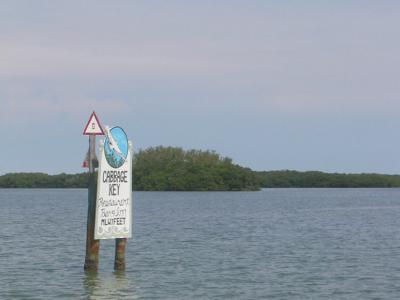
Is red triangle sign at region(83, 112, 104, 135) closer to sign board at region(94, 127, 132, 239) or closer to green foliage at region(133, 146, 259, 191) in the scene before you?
sign board at region(94, 127, 132, 239)

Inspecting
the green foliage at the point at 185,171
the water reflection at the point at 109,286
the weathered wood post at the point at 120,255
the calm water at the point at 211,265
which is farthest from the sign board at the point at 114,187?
the green foliage at the point at 185,171

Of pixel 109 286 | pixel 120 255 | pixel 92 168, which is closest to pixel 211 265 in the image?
pixel 120 255

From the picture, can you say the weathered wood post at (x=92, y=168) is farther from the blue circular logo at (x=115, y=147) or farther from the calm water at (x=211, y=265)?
the calm water at (x=211, y=265)

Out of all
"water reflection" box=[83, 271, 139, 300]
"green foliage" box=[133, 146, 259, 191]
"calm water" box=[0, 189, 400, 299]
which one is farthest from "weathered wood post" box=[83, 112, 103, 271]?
"green foliage" box=[133, 146, 259, 191]

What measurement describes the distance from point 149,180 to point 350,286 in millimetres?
147908

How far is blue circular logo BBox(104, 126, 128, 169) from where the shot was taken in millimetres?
24469

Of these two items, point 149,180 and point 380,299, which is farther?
point 149,180

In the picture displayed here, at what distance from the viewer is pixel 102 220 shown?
80.1 ft

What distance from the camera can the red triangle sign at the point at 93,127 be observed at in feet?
80.1

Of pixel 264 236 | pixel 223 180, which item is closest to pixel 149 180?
pixel 223 180

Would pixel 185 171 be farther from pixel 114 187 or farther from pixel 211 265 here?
pixel 114 187

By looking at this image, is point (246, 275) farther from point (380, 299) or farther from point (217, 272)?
Result: point (380, 299)

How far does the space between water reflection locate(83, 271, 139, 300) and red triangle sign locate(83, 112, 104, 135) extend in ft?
13.0

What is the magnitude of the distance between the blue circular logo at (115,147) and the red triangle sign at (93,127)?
19 cm
